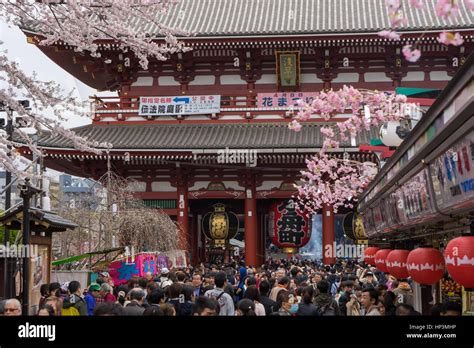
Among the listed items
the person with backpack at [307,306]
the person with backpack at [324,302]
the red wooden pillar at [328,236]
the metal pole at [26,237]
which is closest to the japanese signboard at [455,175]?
the person with backpack at [307,306]

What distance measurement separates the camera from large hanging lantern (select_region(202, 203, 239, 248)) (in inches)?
950

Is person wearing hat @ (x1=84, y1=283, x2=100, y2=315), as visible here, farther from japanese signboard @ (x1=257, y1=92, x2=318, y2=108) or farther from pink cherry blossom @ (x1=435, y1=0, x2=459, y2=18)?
japanese signboard @ (x1=257, y1=92, x2=318, y2=108)

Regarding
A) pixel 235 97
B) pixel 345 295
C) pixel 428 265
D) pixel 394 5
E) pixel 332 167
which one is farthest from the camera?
pixel 235 97

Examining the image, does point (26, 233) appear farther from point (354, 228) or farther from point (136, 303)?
point (354, 228)

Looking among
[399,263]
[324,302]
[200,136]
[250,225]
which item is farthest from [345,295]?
[200,136]

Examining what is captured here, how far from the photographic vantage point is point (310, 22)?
2541cm

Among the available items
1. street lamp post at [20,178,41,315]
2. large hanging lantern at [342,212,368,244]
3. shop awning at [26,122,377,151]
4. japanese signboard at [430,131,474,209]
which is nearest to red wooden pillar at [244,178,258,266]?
shop awning at [26,122,377,151]

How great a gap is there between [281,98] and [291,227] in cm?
455

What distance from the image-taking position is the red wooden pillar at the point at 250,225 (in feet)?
78.4

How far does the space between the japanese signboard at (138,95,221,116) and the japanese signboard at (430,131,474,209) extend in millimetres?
18922

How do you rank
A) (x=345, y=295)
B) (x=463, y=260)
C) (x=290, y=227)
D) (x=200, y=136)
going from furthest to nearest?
(x=290, y=227) < (x=200, y=136) < (x=345, y=295) < (x=463, y=260)

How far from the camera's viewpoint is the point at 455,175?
5219 millimetres

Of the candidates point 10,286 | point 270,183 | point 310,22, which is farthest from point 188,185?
point 10,286
